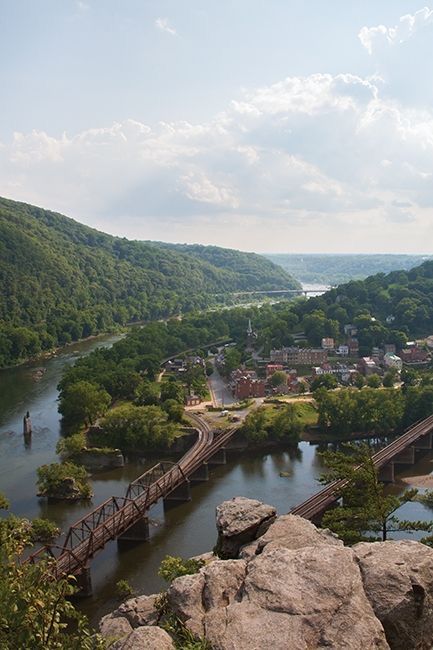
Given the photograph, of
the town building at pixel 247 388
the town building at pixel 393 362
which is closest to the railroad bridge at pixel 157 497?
the town building at pixel 247 388

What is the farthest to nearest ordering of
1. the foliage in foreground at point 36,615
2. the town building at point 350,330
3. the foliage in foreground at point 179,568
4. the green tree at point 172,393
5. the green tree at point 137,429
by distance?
the town building at point 350,330 < the green tree at point 172,393 < the green tree at point 137,429 < the foliage in foreground at point 179,568 < the foliage in foreground at point 36,615

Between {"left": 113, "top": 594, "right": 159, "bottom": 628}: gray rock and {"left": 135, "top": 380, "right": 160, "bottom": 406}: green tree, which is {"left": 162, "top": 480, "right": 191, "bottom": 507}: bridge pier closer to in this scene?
{"left": 135, "top": 380, "right": 160, "bottom": 406}: green tree

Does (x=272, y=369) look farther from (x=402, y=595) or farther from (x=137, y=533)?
(x=402, y=595)

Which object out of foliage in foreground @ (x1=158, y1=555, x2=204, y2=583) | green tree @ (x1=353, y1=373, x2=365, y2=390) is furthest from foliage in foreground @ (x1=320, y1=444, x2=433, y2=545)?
green tree @ (x1=353, y1=373, x2=365, y2=390)

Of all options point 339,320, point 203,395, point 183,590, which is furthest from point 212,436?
point 339,320

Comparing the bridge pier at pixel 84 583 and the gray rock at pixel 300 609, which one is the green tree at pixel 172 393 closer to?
the bridge pier at pixel 84 583

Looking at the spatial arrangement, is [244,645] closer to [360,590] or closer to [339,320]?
[360,590]
